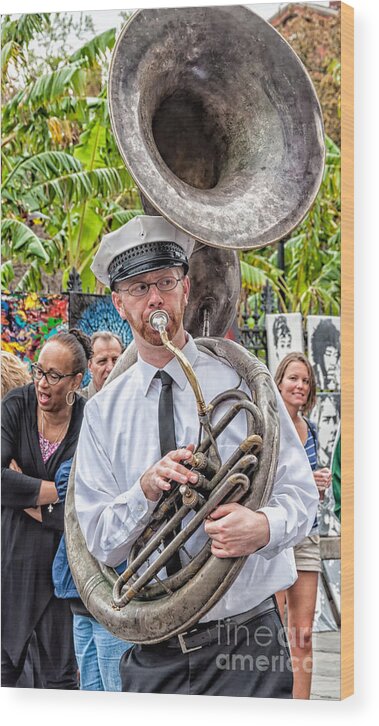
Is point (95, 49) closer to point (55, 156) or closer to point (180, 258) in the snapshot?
point (55, 156)

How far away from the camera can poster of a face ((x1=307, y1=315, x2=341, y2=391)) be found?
6.16 meters

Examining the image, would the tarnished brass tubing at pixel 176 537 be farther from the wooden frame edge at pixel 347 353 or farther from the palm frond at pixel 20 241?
the palm frond at pixel 20 241

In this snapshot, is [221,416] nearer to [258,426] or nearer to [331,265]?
[258,426]

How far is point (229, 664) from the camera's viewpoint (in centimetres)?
628

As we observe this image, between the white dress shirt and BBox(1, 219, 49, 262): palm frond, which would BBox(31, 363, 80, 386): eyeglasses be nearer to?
the white dress shirt

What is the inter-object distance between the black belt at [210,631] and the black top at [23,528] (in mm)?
635

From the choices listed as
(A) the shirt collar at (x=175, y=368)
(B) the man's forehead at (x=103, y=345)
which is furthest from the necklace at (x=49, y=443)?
(A) the shirt collar at (x=175, y=368)

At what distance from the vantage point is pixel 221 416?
6176 millimetres

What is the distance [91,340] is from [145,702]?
4.83 feet

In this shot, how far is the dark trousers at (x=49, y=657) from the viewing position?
6.56m

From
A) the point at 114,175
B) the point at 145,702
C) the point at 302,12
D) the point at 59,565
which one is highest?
the point at 302,12

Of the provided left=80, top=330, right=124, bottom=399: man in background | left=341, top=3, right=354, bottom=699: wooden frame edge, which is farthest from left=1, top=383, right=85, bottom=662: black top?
left=341, top=3, right=354, bottom=699: wooden frame edge

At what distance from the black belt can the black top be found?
64 centimetres

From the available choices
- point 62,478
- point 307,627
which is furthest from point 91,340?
point 307,627
